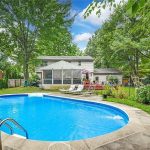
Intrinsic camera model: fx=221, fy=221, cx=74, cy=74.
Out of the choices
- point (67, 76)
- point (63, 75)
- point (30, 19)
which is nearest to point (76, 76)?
point (67, 76)

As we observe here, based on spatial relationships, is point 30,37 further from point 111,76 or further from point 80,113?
point 80,113

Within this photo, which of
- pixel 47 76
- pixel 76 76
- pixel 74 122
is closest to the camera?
pixel 74 122

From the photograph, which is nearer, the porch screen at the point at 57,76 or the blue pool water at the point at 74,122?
the blue pool water at the point at 74,122

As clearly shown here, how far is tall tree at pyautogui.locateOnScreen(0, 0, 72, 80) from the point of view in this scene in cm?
2934

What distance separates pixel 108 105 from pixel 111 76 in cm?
2696

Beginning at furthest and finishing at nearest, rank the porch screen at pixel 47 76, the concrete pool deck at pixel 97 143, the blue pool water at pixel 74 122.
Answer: the porch screen at pixel 47 76, the blue pool water at pixel 74 122, the concrete pool deck at pixel 97 143

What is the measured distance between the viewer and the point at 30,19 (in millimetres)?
29266

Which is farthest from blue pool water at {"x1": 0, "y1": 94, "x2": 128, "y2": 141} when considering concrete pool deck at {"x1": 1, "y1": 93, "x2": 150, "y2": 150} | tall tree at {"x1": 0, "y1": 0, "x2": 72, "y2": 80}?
tall tree at {"x1": 0, "y1": 0, "x2": 72, "y2": 80}

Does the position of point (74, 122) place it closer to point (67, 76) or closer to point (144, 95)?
point (144, 95)

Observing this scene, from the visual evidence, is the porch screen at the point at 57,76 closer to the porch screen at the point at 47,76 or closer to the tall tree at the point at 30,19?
the porch screen at the point at 47,76

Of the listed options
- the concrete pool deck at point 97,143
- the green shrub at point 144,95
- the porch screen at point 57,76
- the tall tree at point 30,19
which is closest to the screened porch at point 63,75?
the porch screen at point 57,76

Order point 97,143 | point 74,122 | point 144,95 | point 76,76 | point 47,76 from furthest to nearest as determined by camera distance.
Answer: point 47,76 → point 76,76 → point 144,95 → point 74,122 → point 97,143

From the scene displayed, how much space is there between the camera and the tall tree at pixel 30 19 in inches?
1155

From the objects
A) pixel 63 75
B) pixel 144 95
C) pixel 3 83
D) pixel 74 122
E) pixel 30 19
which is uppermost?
pixel 30 19
